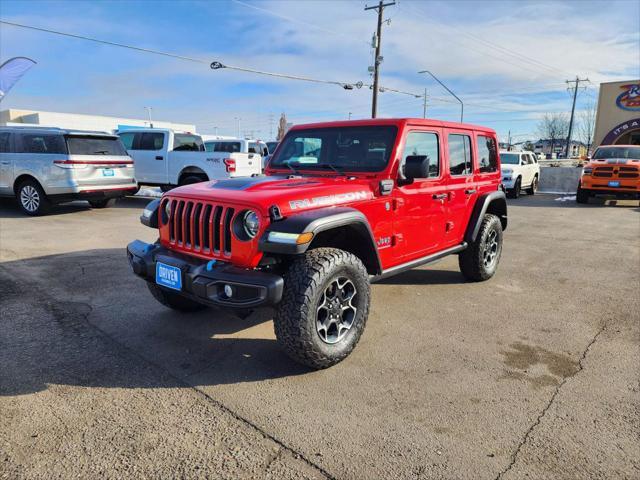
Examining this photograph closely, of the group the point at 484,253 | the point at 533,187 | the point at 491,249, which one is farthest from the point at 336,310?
the point at 533,187

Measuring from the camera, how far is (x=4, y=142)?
32.9ft

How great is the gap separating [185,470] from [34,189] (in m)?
9.58

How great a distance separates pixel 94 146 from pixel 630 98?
3066 cm

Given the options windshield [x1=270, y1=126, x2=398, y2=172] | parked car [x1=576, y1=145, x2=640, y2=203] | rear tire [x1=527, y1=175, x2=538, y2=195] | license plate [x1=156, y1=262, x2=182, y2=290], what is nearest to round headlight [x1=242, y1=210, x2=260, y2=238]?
license plate [x1=156, y1=262, x2=182, y2=290]

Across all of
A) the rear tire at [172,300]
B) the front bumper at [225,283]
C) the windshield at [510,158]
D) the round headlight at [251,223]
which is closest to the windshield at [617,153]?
the windshield at [510,158]

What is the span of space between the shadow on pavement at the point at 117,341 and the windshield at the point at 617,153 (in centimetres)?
1426

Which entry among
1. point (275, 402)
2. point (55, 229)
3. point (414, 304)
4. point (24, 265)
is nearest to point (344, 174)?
point (414, 304)

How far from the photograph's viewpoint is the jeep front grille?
10.6 feet

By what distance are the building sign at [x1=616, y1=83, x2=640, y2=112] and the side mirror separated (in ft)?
102

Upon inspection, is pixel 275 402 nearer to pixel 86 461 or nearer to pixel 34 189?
pixel 86 461

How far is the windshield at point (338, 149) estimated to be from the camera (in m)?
4.08

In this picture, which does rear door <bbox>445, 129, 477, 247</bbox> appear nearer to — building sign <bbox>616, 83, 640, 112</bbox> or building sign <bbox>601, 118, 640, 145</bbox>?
building sign <bbox>601, 118, 640, 145</bbox>

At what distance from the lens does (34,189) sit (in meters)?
9.79

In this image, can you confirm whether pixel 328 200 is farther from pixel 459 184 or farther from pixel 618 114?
pixel 618 114
